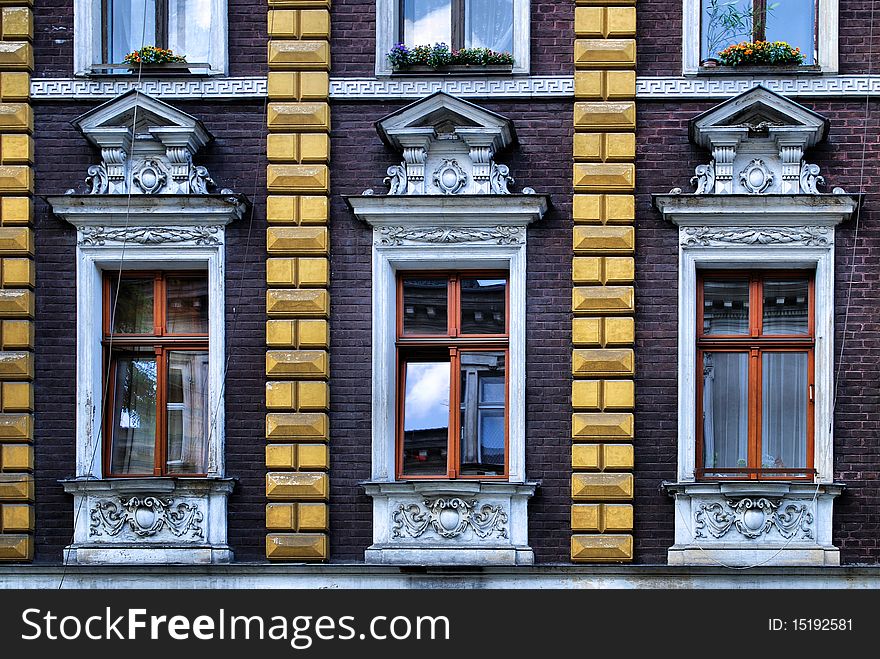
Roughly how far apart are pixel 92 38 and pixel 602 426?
5.93m

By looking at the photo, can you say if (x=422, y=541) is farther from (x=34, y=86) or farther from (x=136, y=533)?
(x=34, y=86)

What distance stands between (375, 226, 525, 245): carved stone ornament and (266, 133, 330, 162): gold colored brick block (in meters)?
0.90

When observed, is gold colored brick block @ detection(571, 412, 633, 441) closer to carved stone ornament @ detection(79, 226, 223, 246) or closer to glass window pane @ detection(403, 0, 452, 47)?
carved stone ornament @ detection(79, 226, 223, 246)

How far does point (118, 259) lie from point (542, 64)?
4.26 m

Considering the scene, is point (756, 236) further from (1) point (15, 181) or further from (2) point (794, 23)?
(1) point (15, 181)

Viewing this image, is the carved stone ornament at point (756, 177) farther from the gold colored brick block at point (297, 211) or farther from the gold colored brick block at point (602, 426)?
the gold colored brick block at point (297, 211)

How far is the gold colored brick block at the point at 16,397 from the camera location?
13945 millimetres

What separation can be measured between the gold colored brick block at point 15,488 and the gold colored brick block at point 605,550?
489cm

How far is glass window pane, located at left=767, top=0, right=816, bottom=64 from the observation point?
14336mm

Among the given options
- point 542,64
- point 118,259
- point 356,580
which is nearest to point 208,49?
point 118,259

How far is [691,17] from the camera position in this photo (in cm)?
1420

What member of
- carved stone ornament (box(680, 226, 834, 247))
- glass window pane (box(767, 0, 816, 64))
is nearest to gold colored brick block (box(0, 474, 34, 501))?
carved stone ornament (box(680, 226, 834, 247))

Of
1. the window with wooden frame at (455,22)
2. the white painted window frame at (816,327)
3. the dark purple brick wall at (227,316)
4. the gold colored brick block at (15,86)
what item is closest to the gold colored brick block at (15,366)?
the dark purple brick wall at (227,316)

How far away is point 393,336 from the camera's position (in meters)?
14.2
